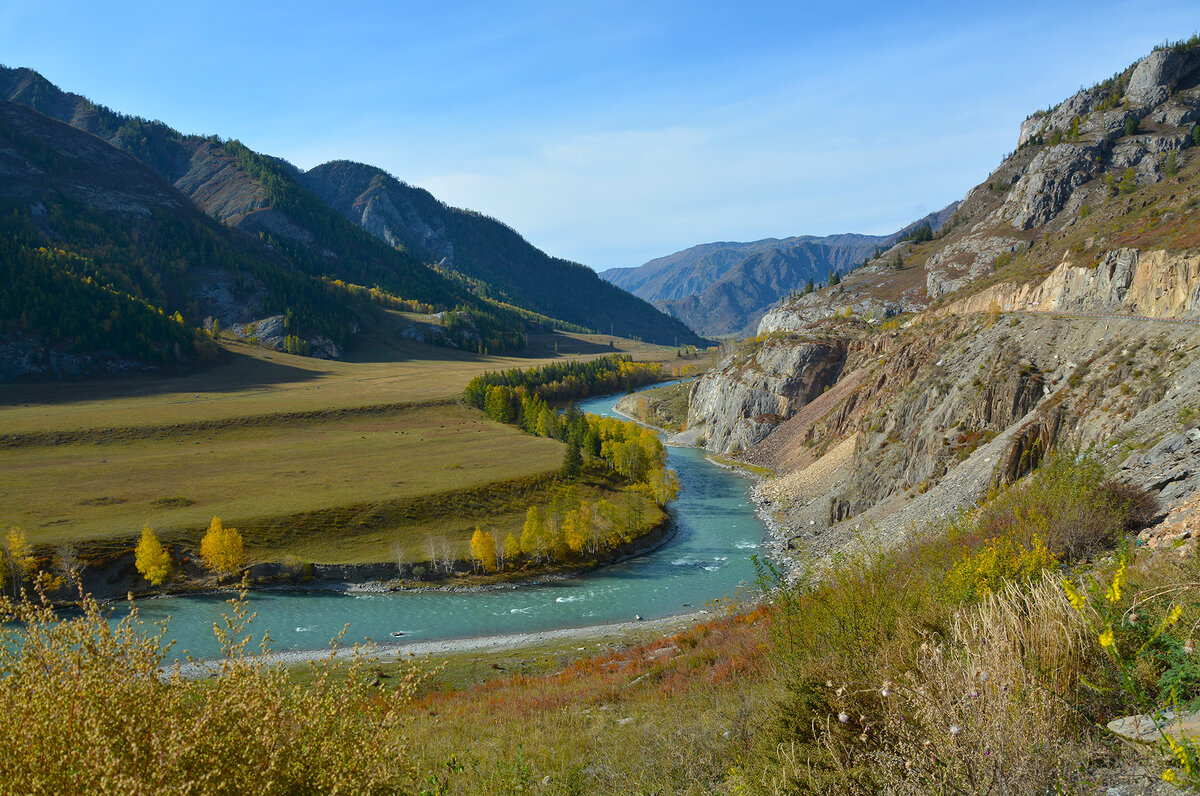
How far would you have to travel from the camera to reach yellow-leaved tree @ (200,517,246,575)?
147ft

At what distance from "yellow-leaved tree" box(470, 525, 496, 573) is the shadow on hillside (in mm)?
98548

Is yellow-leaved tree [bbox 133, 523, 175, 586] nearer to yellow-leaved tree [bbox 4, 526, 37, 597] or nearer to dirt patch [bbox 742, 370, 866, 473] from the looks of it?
yellow-leaved tree [bbox 4, 526, 37, 597]

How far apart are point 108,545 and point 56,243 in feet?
644

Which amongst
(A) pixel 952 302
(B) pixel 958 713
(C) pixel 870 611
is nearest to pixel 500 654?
(C) pixel 870 611

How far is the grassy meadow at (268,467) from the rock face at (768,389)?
26.7 metres

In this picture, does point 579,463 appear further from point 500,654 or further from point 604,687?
point 604,687

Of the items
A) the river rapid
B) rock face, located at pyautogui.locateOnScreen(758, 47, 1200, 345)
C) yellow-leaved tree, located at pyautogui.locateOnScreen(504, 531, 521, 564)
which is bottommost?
the river rapid

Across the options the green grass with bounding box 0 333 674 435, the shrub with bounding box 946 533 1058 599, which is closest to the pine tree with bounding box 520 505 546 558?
the shrub with bounding box 946 533 1058 599

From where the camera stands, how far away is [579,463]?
68312mm

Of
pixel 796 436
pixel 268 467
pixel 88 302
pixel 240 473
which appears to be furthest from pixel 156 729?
pixel 88 302

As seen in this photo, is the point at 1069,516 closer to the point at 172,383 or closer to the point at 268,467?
the point at 268,467

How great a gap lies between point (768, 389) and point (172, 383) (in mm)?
120804

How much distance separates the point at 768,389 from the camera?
283 ft

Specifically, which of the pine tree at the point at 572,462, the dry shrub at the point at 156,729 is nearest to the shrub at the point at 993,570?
the dry shrub at the point at 156,729
